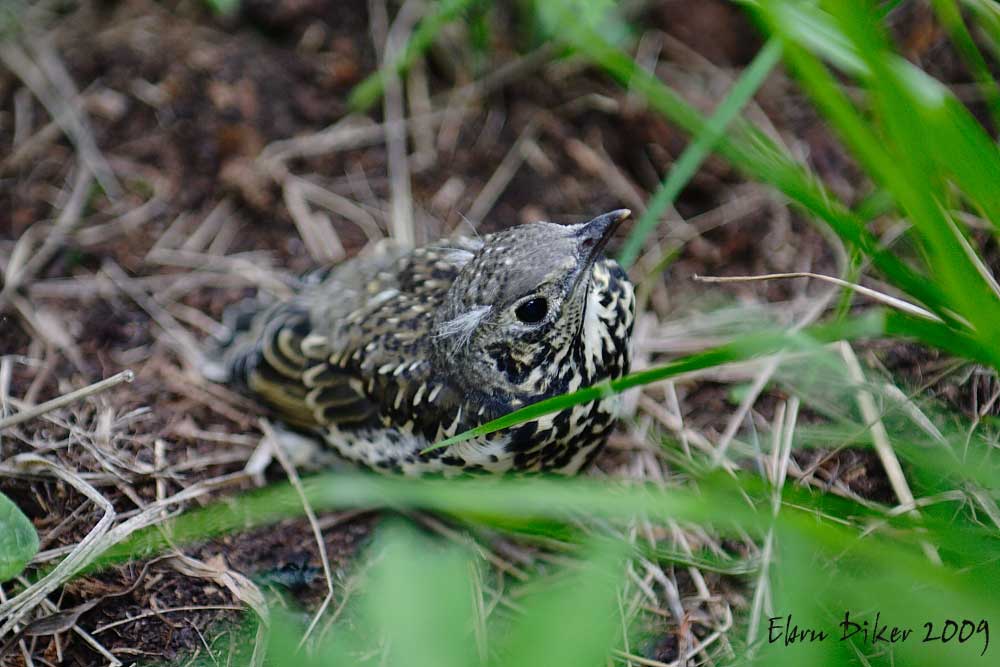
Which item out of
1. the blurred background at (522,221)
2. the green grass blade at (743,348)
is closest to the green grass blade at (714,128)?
the blurred background at (522,221)

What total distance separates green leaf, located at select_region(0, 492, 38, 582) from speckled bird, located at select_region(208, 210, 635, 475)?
87 cm

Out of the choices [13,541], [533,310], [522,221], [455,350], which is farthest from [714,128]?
[13,541]

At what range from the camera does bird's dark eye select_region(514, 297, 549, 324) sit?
7.23 feet

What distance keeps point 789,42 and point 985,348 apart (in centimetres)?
66

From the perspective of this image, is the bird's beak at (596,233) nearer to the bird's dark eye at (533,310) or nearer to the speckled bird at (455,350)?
the speckled bird at (455,350)

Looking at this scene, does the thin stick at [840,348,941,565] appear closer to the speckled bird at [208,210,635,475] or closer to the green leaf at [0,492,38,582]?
the speckled bird at [208,210,635,475]

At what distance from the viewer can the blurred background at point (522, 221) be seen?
163cm

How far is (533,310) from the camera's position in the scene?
2.22 meters

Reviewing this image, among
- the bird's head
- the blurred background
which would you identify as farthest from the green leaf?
the bird's head

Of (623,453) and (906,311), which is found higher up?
(906,311)

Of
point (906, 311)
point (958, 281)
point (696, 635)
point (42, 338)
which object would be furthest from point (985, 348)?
point (42, 338)

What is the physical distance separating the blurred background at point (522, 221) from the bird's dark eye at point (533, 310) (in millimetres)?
412

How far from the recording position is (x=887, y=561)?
5.12ft

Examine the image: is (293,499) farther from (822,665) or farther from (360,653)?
(822,665)
